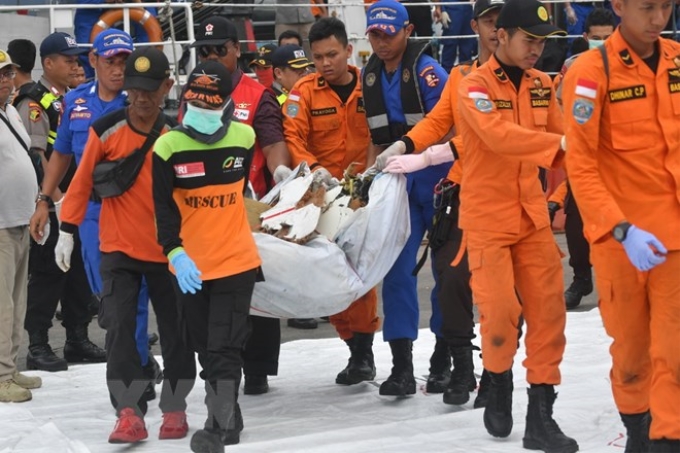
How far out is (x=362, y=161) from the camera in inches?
289

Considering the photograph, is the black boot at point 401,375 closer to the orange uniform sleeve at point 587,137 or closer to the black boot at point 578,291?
the orange uniform sleeve at point 587,137

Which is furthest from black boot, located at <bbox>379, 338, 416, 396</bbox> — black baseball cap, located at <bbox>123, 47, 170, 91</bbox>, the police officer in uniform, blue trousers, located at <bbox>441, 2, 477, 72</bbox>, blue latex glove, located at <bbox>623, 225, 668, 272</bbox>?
blue trousers, located at <bbox>441, 2, 477, 72</bbox>

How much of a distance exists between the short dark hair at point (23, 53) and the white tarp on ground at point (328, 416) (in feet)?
7.59

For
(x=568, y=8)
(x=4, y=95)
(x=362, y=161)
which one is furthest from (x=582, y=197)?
(x=568, y=8)

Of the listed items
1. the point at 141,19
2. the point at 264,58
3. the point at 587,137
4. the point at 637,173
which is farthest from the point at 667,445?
the point at 141,19

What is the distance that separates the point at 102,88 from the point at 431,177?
1837 millimetres

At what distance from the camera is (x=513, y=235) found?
19.1 ft

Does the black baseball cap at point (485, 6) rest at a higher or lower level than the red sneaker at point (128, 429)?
higher

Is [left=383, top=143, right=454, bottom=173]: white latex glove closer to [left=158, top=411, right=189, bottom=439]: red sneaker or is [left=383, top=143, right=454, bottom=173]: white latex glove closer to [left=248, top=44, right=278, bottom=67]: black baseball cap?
[left=158, top=411, right=189, bottom=439]: red sneaker

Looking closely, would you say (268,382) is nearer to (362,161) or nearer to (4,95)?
(362,161)

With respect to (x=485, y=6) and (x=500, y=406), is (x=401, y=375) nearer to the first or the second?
(x=500, y=406)

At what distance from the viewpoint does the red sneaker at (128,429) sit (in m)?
6.11

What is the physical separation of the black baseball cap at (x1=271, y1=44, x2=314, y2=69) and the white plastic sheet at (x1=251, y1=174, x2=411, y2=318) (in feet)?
7.93

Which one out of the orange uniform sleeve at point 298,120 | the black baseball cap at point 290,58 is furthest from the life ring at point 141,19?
the orange uniform sleeve at point 298,120
